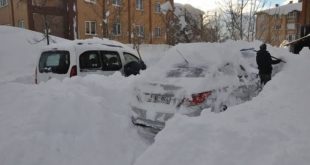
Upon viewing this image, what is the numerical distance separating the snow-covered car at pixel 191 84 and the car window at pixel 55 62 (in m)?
2.85

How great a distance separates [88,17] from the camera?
31.1 meters

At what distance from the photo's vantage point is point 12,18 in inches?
1249

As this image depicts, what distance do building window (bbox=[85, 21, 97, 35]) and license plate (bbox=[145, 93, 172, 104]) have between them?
84.8ft

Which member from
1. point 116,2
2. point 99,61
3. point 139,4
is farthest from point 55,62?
point 139,4

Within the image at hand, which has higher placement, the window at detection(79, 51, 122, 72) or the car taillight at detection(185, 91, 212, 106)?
the window at detection(79, 51, 122, 72)

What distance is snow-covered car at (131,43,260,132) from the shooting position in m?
5.80

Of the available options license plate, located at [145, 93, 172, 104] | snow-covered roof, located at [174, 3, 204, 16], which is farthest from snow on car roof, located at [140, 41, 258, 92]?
snow-covered roof, located at [174, 3, 204, 16]

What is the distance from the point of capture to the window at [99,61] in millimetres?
9000

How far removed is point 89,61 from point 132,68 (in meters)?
1.20

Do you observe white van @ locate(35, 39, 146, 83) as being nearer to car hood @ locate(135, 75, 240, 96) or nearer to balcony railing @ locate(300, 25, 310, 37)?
car hood @ locate(135, 75, 240, 96)

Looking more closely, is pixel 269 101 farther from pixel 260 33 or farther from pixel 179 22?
pixel 179 22

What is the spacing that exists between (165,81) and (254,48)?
362 centimetres

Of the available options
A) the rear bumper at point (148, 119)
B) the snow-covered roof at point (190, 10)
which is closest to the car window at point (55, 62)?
the rear bumper at point (148, 119)

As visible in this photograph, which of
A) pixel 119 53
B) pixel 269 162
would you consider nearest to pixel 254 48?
pixel 119 53
